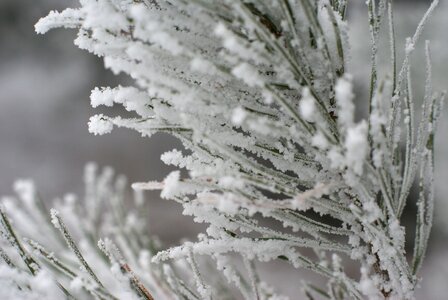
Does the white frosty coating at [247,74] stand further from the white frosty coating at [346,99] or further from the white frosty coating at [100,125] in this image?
the white frosty coating at [100,125]

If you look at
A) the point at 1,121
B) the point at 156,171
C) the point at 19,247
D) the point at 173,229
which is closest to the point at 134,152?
the point at 156,171

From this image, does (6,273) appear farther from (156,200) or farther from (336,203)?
(156,200)

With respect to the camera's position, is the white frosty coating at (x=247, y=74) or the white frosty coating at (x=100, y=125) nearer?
the white frosty coating at (x=247, y=74)

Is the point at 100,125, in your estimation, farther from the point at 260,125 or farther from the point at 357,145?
the point at 357,145

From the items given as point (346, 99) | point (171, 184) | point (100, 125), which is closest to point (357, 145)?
point (346, 99)

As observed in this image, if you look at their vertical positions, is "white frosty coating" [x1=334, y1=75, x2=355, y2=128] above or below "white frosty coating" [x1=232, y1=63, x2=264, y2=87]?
above

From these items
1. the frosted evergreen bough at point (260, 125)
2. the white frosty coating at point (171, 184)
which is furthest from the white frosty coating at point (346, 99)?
the white frosty coating at point (171, 184)

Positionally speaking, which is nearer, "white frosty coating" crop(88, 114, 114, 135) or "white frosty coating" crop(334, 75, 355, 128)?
"white frosty coating" crop(334, 75, 355, 128)

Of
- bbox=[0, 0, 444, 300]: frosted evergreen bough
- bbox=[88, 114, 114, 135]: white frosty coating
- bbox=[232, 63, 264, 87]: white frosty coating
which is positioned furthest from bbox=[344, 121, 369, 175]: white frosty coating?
bbox=[88, 114, 114, 135]: white frosty coating

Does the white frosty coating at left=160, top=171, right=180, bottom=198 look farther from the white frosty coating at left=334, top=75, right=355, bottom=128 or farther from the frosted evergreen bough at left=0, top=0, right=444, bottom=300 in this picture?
the white frosty coating at left=334, top=75, right=355, bottom=128
